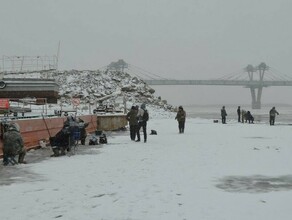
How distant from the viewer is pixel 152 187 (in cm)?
748

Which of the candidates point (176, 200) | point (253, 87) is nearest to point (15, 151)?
point (176, 200)

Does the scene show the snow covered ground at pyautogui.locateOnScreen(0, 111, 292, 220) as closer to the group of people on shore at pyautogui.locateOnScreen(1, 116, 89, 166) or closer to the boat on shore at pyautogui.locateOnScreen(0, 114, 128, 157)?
the group of people on shore at pyautogui.locateOnScreen(1, 116, 89, 166)

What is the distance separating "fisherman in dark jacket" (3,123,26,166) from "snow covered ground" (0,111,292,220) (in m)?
0.53

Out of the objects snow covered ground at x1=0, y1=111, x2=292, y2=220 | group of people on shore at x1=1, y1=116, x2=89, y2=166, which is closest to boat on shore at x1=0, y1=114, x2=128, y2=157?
group of people on shore at x1=1, y1=116, x2=89, y2=166

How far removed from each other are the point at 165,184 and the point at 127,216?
2.22 m

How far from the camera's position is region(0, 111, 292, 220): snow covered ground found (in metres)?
5.83

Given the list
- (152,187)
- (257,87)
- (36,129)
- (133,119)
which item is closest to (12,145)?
(36,129)

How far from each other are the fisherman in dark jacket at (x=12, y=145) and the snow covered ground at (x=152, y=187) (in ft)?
1.74

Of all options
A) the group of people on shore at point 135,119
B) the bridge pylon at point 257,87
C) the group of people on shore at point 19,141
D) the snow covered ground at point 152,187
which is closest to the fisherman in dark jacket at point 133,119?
the group of people on shore at point 135,119

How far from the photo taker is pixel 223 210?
5879mm

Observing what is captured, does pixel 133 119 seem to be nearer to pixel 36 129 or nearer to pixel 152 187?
pixel 36 129

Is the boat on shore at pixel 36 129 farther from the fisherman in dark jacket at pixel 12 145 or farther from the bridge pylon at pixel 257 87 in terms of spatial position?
the bridge pylon at pixel 257 87

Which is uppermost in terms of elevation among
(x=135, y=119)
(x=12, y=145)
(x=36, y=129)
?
(x=135, y=119)

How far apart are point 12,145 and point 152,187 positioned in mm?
4670
